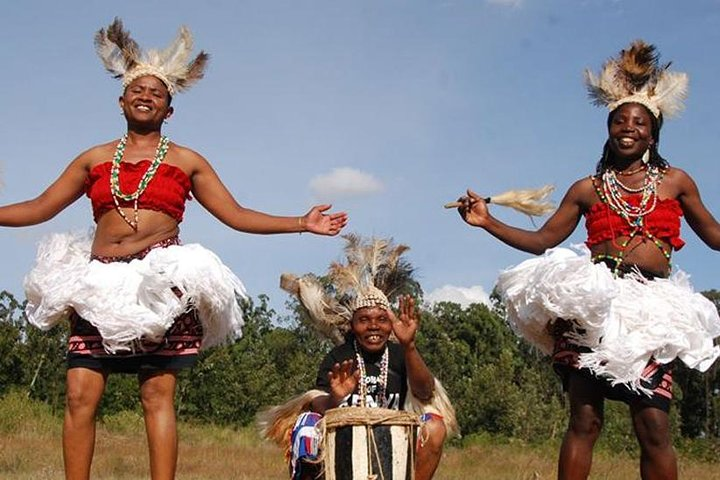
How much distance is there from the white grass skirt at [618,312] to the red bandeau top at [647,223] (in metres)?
0.18

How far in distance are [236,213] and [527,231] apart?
1.56m

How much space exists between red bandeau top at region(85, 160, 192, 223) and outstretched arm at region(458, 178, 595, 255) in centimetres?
149

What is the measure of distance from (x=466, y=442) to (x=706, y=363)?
2105 centimetres

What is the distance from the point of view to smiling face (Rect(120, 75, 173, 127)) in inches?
181

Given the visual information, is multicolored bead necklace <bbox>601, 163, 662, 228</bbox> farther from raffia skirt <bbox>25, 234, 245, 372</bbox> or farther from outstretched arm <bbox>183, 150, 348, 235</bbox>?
raffia skirt <bbox>25, 234, 245, 372</bbox>

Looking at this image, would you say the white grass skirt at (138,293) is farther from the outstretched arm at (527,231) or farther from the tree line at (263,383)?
the tree line at (263,383)

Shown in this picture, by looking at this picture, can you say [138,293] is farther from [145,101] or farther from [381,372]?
[381,372]

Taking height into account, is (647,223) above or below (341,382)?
above

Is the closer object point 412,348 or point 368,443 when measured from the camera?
point 368,443

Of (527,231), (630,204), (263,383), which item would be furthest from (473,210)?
(263,383)

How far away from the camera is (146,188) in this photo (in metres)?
4.43

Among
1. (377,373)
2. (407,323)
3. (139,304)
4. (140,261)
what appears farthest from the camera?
(377,373)

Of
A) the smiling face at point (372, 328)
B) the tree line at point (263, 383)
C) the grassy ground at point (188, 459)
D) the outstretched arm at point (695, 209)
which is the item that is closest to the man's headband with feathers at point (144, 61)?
the smiling face at point (372, 328)

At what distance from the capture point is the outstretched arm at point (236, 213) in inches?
180
